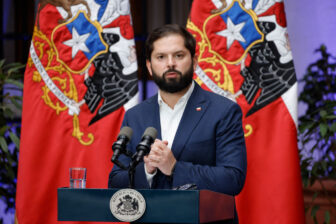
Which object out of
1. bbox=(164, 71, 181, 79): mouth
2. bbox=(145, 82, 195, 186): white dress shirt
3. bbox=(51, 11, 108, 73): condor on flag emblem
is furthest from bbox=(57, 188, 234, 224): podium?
bbox=(51, 11, 108, 73): condor on flag emblem

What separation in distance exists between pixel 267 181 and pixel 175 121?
1.04m

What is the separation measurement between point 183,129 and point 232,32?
1.25 meters

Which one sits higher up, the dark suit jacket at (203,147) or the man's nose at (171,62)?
the man's nose at (171,62)

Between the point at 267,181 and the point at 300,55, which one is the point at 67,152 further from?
the point at 300,55

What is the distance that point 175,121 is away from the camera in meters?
2.03

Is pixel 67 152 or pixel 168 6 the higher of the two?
pixel 168 6

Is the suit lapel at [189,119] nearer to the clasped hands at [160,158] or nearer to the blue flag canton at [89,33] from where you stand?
the clasped hands at [160,158]

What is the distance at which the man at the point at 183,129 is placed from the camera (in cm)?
173

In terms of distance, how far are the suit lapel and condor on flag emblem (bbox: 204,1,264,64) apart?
0.99 meters

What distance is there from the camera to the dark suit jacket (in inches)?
68.2

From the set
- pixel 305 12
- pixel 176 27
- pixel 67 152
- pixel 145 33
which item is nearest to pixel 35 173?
pixel 67 152

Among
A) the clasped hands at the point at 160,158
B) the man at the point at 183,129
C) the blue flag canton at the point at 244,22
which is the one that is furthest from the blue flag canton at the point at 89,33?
the clasped hands at the point at 160,158

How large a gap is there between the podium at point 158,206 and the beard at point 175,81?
58cm

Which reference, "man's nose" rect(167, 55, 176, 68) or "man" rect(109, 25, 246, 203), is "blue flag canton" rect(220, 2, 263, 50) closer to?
"man" rect(109, 25, 246, 203)
